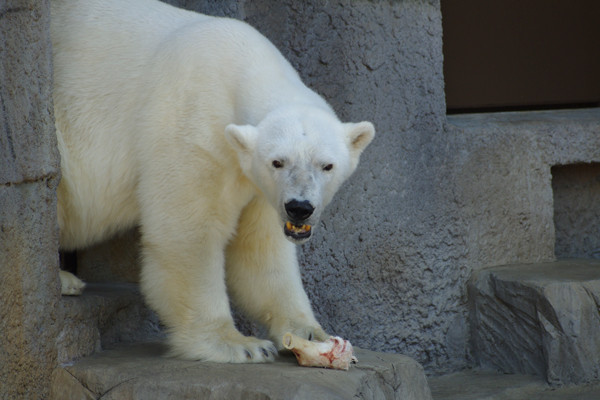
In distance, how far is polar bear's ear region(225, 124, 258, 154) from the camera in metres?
3.19

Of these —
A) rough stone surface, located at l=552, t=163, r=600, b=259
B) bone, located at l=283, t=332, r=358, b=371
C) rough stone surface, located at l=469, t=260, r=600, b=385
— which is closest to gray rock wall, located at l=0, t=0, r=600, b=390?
rough stone surface, located at l=469, t=260, r=600, b=385

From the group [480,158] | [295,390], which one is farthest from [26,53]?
[480,158]

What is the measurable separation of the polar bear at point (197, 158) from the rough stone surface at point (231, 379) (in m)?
0.15

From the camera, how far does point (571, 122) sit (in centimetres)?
527

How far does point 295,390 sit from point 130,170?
1.23 m

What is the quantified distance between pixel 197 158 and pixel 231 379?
2.80ft

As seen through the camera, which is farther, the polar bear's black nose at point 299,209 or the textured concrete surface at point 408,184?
the textured concrete surface at point 408,184

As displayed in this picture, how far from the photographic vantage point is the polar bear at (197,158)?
3.27 meters

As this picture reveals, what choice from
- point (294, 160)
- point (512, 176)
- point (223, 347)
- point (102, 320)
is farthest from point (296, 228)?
point (512, 176)

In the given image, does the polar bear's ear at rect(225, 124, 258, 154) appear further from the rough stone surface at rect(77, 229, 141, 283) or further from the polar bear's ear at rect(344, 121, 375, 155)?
the rough stone surface at rect(77, 229, 141, 283)

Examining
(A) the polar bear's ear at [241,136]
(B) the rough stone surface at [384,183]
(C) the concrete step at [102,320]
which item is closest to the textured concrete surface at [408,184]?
(B) the rough stone surface at [384,183]

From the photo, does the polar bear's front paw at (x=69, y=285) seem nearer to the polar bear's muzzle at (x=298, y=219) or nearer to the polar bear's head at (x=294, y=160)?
the polar bear's head at (x=294, y=160)

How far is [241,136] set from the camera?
319cm

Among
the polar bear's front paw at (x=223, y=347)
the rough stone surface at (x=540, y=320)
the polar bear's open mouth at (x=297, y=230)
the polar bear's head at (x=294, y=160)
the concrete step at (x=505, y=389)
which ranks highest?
the polar bear's head at (x=294, y=160)
